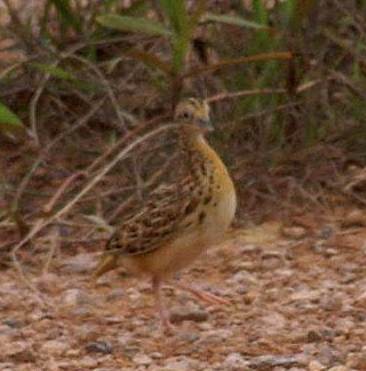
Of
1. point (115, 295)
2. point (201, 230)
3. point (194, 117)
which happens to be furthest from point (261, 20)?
point (201, 230)

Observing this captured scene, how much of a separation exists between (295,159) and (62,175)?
106 cm

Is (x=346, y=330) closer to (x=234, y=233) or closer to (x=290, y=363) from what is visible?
(x=290, y=363)

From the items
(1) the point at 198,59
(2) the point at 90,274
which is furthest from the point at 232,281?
(1) the point at 198,59

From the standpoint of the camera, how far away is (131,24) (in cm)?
766

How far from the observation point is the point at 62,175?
8.34m

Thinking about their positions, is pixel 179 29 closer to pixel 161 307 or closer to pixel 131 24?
pixel 131 24

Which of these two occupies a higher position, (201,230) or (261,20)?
(261,20)

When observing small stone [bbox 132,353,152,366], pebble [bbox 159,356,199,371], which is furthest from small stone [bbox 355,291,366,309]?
small stone [bbox 132,353,152,366]

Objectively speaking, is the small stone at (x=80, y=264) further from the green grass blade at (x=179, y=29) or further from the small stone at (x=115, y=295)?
the green grass blade at (x=179, y=29)

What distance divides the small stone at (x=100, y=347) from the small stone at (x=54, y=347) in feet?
0.29

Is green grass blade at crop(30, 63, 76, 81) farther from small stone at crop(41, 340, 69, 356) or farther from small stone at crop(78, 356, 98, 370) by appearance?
small stone at crop(78, 356, 98, 370)

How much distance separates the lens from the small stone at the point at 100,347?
253 inches

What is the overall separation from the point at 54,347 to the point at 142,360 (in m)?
0.37

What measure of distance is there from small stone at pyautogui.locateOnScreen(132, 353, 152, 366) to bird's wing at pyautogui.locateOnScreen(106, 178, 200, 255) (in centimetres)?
53
